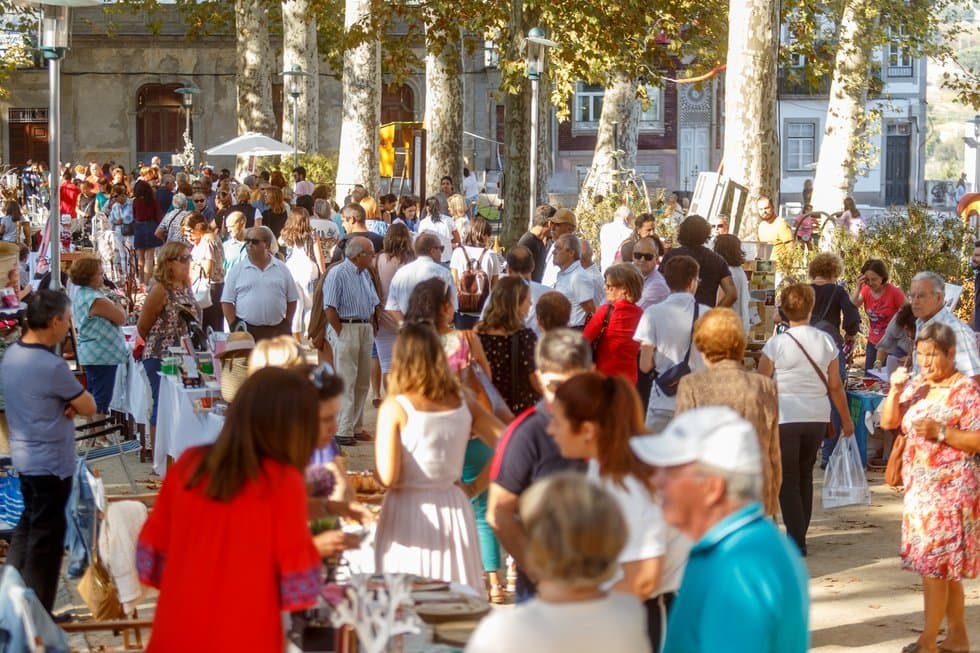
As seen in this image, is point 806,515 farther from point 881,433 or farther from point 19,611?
point 19,611

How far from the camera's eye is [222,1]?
50.2m

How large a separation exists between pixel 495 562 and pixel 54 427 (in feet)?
7.37

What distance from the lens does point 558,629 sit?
10.9ft

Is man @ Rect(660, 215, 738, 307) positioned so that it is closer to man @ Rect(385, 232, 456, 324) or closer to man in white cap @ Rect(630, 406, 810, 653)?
man @ Rect(385, 232, 456, 324)

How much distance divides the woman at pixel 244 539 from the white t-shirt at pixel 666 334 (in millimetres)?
4679

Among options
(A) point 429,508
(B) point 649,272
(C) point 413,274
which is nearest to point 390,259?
(C) point 413,274

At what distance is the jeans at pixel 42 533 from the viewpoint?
24.0 ft

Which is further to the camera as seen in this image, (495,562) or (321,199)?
(321,199)

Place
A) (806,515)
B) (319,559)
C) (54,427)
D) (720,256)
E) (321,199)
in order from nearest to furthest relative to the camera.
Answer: (319,559) < (54,427) < (806,515) < (720,256) < (321,199)

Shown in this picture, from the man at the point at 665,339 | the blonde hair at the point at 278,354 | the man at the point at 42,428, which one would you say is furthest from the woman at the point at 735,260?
the blonde hair at the point at 278,354

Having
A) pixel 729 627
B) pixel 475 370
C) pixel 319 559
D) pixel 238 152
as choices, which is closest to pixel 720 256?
pixel 475 370

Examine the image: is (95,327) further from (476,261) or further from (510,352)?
(510,352)

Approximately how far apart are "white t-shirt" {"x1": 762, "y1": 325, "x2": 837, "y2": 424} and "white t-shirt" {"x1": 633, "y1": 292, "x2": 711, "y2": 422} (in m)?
0.53

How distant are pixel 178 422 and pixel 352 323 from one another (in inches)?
106
